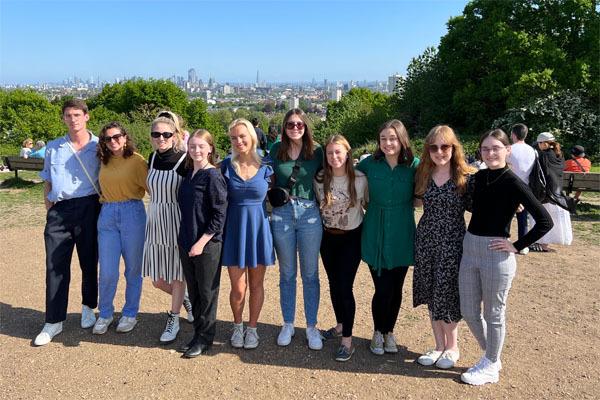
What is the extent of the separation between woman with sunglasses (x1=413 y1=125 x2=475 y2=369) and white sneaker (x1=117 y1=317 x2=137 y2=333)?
8.72 ft

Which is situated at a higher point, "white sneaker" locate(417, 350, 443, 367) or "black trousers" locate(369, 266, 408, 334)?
"black trousers" locate(369, 266, 408, 334)

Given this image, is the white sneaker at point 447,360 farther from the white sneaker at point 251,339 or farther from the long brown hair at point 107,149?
the long brown hair at point 107,149

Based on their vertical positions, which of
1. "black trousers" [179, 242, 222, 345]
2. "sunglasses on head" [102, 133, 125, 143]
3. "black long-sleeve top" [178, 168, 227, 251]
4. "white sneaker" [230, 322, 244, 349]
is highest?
"sunglasses on head" [102, 133, 125, 143]

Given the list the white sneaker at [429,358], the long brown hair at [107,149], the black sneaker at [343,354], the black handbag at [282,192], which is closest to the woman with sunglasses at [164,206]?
the long brown hair at [107,149]

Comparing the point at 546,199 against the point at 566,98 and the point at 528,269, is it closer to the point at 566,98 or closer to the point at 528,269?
the point at 528,269

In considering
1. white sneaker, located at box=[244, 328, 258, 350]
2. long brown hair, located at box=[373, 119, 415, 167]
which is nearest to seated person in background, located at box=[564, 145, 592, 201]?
long brown hair, located at box=[373, 119, 415, 167]

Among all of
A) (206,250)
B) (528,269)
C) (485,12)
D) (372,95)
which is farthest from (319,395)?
(372,95)

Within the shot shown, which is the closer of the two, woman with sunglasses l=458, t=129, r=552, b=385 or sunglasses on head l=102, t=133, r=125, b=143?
woman with sunglasses l=458, t=129, r=552, b=385

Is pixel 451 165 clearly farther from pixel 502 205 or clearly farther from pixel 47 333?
pixel 47 333

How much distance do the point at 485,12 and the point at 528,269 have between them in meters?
20.1

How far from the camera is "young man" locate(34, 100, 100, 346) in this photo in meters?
4.46

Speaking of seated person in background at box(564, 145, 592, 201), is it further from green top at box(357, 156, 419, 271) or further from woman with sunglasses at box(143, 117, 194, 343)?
woman with sunglasses at box(143, 117, 194, 343)

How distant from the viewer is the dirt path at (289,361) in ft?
12.3

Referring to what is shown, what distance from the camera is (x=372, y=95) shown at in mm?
54719
